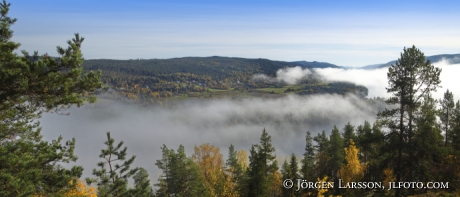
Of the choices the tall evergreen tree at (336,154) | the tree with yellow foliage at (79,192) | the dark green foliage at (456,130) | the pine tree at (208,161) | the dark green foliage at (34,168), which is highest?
the dark green foliage at (34,168)

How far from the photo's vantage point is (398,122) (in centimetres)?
1805

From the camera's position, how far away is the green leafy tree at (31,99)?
33.1ft

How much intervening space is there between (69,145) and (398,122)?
19963mm

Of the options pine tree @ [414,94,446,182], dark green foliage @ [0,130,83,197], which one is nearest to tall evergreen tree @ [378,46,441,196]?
pine tree @ [414,94,446,182]

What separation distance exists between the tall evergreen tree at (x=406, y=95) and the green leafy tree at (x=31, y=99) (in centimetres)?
1747

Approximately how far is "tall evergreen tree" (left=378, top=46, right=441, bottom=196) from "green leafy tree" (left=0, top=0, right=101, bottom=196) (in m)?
17.5

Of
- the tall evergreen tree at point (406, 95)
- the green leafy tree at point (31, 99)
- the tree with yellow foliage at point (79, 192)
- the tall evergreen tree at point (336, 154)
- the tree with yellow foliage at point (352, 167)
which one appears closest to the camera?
the green leafy tree at point (31, 99)

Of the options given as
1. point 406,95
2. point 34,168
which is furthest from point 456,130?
point 34,168

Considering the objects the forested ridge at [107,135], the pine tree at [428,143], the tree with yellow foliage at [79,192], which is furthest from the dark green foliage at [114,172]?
the pine tree at [428,143]

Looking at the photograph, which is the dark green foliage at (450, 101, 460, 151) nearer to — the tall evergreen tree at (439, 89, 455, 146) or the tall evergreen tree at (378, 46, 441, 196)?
the tall evergreen tree at (439, 89, 455, 146)

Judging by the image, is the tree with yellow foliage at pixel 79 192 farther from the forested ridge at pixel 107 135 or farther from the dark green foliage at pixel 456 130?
the dark green foliage at pixel 456 130

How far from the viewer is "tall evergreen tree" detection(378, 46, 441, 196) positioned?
53.8ft

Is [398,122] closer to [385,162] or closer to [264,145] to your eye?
[385,162]

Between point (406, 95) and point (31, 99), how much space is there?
20.6m
